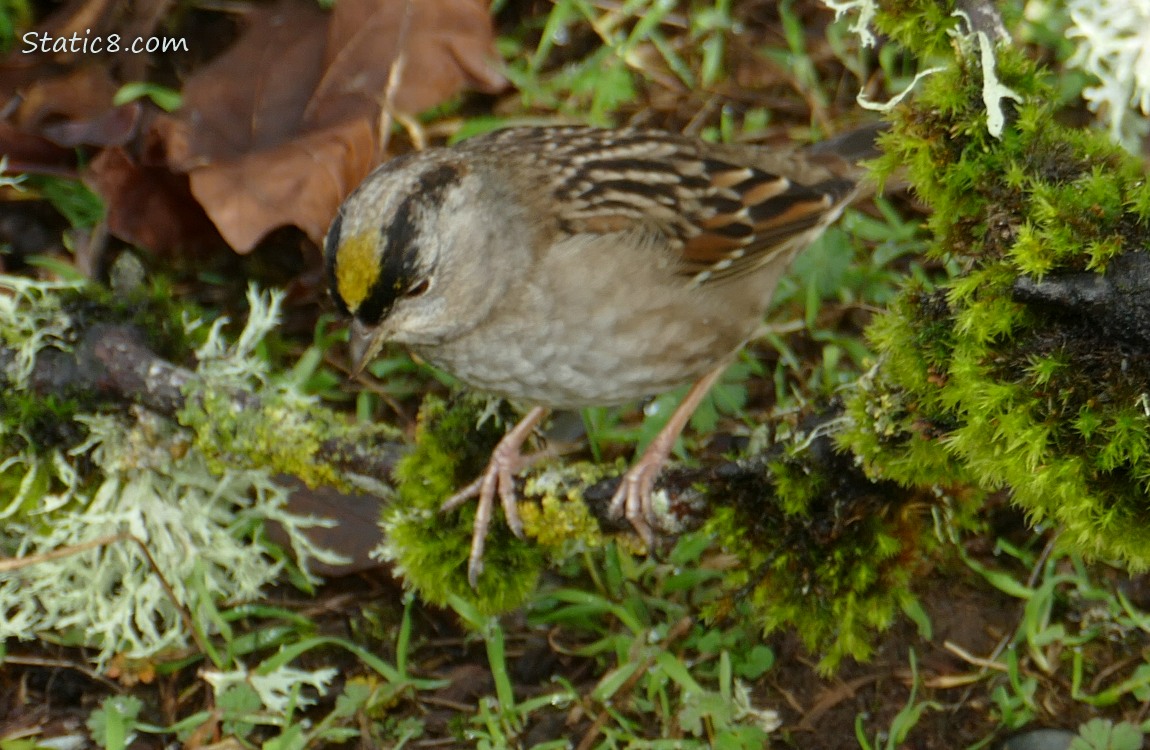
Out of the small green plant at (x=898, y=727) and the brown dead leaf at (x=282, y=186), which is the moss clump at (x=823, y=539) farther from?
the brown dead leaf at (x=282, y=186)

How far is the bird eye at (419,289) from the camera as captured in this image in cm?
320

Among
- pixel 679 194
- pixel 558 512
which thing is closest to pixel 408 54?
pixel 679 194

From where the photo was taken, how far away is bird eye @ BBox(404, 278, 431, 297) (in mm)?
3201

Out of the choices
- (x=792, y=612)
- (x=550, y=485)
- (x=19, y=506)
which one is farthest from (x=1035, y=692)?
(x=19, y=506)

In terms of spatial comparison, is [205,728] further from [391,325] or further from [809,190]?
[809,190]

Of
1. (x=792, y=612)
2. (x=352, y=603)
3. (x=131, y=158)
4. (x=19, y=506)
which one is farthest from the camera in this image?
(x=131, y=158)

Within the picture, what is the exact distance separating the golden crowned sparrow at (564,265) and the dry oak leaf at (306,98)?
2.32ft

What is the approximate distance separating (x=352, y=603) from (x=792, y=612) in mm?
1420

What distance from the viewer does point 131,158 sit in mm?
4273

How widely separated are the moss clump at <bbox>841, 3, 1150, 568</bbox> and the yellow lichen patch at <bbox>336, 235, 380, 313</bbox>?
1.19m

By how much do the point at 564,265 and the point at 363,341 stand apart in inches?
22.9

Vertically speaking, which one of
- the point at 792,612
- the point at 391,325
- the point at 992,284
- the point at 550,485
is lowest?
the point at 792,612
